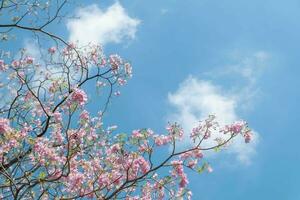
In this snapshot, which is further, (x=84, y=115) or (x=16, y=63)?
(x=16, y=63)

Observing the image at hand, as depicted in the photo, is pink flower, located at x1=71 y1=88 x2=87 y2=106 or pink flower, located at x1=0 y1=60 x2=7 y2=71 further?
pink flower, located at x1=0 y1=60 x2=7 y2=71

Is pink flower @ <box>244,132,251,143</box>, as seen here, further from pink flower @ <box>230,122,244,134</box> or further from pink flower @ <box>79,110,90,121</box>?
pink flower @ <box>79,110,90,121</box>

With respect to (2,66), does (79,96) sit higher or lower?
lower

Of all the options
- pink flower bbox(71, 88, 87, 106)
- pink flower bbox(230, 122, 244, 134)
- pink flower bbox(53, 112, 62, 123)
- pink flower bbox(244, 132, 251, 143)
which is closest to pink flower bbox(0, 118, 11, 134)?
pink flower bbox(71, 88, 87, 106)

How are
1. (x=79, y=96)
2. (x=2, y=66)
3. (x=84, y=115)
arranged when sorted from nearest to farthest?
(x=79, y=96) → (x=84, y=115) → (x=2, y=66)

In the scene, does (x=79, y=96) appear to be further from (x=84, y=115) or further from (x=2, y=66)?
(x=2, y=66)

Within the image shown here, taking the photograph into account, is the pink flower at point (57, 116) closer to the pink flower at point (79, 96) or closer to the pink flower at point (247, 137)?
the pink flower at point (79, 96)

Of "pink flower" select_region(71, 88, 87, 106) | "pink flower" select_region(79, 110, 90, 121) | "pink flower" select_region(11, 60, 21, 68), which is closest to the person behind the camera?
"pink flower" select_region(71, 88, 87, 106)

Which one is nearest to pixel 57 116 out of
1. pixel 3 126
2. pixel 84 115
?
pixel 84 115

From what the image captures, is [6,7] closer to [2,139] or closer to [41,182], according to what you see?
[2,139]

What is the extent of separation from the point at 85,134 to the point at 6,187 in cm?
163

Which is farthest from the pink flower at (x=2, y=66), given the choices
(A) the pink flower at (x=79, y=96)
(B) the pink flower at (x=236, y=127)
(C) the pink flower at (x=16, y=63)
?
(B) the pink flower at (x=236, y=127)

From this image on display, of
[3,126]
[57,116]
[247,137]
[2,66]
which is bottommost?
[3,126]

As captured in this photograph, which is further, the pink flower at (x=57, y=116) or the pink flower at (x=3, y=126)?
the pink flower at (x=57, y=116)
